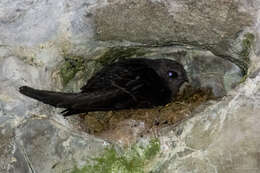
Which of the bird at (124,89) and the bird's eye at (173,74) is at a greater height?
the bird at (124,89)

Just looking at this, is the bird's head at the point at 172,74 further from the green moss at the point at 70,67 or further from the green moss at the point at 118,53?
the green moss at the point at 70,67

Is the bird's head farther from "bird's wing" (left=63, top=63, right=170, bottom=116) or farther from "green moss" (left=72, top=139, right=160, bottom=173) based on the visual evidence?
"green moss" (left=72, top=139, right=160, bottom=173)

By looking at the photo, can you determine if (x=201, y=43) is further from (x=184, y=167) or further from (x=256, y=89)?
(x=184, y=167)

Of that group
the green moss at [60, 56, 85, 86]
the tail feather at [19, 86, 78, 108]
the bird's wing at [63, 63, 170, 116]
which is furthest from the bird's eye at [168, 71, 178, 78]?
the tail feather at [19, 86, 78, 108]

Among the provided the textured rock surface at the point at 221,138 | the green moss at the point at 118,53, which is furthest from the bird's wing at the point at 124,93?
the textured rock surface at the point at 221,138

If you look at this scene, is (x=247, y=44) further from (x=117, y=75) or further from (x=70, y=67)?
(x=70, y=67)
